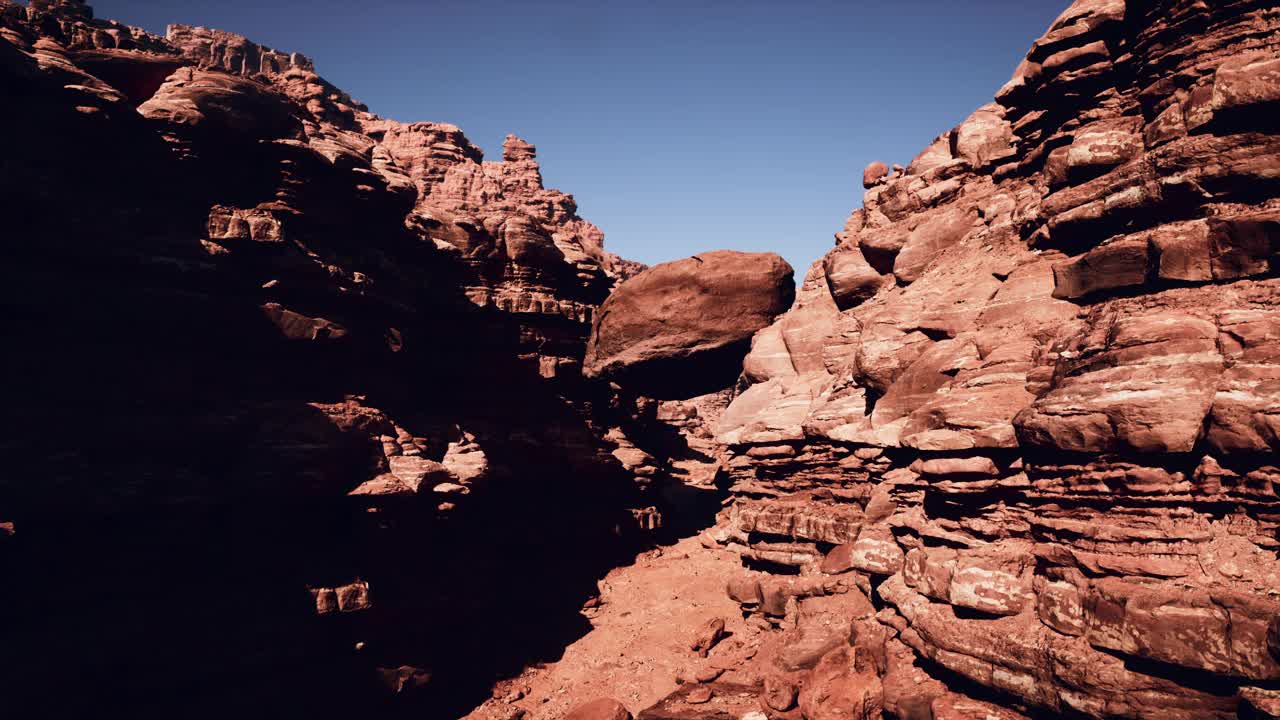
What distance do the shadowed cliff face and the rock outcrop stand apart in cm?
1169

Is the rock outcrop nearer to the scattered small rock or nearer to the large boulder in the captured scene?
the scattered small rock

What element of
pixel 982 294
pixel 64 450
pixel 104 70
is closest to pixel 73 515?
pixel 64 450

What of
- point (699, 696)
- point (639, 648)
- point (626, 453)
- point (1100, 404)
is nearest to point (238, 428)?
point (639, 648)

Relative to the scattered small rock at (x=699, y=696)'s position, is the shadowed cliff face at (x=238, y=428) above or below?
above

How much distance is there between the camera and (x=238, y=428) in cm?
1595

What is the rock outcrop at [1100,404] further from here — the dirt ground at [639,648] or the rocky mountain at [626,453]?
the dirt ground at [639,648]

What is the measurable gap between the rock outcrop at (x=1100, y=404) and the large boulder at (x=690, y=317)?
11.7 m

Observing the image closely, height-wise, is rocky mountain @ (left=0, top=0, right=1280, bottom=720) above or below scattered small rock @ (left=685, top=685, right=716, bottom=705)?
above

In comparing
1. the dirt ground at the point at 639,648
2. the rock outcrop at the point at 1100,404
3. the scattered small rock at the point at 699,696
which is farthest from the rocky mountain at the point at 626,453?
the scattered small rock at the point at 699,696

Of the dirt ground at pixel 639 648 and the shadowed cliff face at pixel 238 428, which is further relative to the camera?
the dirt ground at pixel 639 648

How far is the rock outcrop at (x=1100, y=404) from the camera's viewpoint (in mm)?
7191

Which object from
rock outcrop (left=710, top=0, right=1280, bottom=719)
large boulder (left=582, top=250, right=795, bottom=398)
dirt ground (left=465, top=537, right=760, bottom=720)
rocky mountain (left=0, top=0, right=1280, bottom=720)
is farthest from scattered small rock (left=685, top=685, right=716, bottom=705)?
large boulder (left=582, top=250, right=795, bottom=398)

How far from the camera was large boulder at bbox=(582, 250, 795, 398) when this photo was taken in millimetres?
25594

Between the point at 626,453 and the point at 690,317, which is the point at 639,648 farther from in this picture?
the point at 690,317
